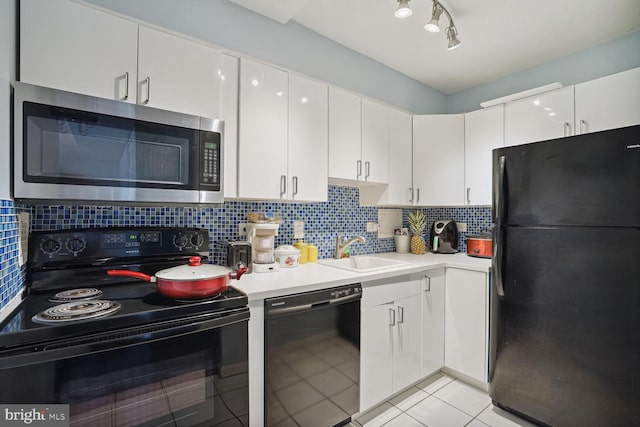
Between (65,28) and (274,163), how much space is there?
1.05 m

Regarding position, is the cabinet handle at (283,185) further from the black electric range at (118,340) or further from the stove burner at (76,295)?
the stove burner at (76,295)

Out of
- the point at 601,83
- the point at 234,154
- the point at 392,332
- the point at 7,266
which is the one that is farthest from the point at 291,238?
the point at 601,83

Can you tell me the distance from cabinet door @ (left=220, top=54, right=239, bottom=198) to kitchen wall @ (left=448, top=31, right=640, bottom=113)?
2497mm

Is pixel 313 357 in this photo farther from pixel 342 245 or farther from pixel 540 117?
pixel 540 117

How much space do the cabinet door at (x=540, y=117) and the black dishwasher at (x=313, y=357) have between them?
5.90 feet

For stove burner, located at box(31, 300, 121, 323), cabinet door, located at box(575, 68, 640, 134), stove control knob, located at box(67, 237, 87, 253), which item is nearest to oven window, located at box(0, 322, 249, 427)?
stove burner, located at box(31, 300, 121, 323)

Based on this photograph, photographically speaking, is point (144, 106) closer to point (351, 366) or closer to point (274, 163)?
point (274, 163)

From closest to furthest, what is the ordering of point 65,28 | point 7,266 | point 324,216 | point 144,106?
point 7,266, point 65,28, point 144,106, point 324,216

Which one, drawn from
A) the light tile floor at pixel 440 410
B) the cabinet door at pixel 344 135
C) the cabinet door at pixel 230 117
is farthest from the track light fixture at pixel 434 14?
the light tile floor at pixel 440 410

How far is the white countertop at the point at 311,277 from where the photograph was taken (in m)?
1.44

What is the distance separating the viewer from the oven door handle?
0.83 metres

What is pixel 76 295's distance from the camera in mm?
1168

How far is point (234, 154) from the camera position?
1671 mm

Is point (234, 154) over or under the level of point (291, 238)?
over
